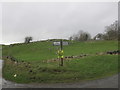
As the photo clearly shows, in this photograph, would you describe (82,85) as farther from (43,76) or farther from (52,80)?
(43,76)

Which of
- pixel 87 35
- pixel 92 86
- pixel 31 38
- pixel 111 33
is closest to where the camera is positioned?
pixel 92 86

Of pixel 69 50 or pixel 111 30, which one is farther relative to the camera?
pixel 111 30

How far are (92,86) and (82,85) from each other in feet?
1.90

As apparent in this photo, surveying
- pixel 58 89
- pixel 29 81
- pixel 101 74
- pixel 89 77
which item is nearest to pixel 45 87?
pixel 58 89

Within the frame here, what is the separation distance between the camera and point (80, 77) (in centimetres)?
974

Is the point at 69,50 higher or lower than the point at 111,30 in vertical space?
lower

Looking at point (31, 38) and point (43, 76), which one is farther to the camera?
point (31, 38)

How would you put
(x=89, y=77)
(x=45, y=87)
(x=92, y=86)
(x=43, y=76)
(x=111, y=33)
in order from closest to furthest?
(x=92, y=86) < (x=45, y=87) < (x=89, y=77) < (x=43, y=76) < (x=111, y=33)

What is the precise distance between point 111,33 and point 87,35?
1852 cm

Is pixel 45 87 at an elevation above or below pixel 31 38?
below

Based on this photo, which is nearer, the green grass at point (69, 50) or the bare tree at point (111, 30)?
the green grass at point (69, 50)

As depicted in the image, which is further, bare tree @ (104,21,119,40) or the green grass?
bare tree @ (104,21,119,40)

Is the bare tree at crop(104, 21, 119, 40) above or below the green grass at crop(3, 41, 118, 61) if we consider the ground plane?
above

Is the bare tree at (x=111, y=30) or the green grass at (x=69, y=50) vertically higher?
the bare tree at (x=111, y=30)
